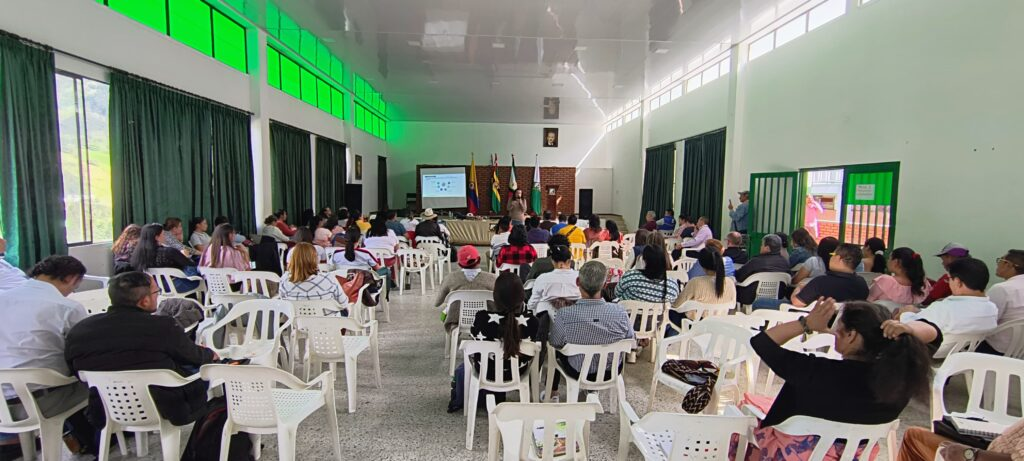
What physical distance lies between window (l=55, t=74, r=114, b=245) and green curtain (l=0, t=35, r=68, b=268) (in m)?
0.26

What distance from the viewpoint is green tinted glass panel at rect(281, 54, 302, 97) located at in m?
8.37

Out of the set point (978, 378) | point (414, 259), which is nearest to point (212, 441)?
point (978, 378)

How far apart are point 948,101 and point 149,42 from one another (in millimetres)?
7904

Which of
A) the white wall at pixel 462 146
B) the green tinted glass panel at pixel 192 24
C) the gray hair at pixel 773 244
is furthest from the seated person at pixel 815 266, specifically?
the white wall at pixel 462 146

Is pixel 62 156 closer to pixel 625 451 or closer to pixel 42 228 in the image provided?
pixel 42 228

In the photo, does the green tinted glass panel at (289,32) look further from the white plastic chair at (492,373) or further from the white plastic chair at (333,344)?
the white plastic chair at (492,373)

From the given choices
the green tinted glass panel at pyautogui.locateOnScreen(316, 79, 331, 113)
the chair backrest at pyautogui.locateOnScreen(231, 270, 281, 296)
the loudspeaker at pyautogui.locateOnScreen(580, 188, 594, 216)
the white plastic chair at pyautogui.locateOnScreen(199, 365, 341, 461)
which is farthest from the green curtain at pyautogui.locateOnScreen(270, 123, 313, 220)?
the loudspeaker at pyautogui.locateOnScreen(580, 188, 594, 216)

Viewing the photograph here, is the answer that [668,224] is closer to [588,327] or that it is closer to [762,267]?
[762,267]

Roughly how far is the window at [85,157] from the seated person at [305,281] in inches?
104

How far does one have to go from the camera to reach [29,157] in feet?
12.1

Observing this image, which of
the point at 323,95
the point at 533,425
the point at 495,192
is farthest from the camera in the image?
the point at 495,192

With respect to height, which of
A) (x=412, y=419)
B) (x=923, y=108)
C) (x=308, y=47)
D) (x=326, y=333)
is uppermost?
(x=308, y=47)

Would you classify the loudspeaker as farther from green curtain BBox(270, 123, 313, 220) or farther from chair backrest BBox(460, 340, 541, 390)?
chair backrest BBox(460, 340, 541, 390)

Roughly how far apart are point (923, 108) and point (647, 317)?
3.59 meters
